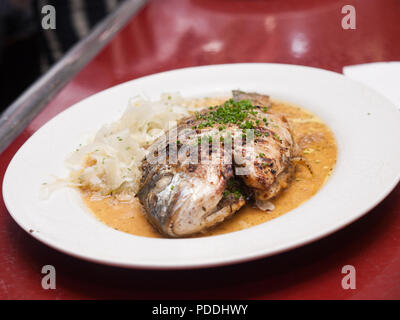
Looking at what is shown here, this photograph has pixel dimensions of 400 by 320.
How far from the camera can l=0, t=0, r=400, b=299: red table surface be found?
1.92 metres

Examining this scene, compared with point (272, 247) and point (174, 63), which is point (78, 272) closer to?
point (272, 247)

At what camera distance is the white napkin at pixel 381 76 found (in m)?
3.32

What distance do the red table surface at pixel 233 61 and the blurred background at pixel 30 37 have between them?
1.72 metres

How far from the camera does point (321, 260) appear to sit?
1984 millimetres

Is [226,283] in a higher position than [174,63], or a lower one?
lower

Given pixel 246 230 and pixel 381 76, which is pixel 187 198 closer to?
pixel 246 230

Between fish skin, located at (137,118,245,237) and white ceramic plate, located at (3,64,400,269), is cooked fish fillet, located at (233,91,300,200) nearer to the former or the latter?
fish skin, located at (137,118,245,237)

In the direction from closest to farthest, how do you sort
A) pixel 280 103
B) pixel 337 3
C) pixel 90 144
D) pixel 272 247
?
pixel 272 247 < pixel 90 144 < pixel 280 103 < pixel 337 3

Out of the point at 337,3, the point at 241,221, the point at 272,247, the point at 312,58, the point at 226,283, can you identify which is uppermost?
the point at 337,3

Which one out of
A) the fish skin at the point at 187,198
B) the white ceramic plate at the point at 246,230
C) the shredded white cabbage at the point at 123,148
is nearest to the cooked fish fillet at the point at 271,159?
the fish skin at the point at 187,198

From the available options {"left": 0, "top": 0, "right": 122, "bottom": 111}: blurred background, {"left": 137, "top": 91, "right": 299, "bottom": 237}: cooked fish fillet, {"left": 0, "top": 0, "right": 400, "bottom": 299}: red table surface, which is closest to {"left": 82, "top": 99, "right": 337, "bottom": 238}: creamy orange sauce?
{"left": 137, "top": 91, "right": 299, "bottom": 237}: cooked fish fillet

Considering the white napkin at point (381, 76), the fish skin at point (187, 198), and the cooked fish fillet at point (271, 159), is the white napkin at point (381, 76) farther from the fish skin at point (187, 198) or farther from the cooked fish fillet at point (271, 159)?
the fish skin at point (187, 198)

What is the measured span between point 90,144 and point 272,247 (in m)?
1.63

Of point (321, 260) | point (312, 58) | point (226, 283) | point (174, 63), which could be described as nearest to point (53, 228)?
point (226, 283)
